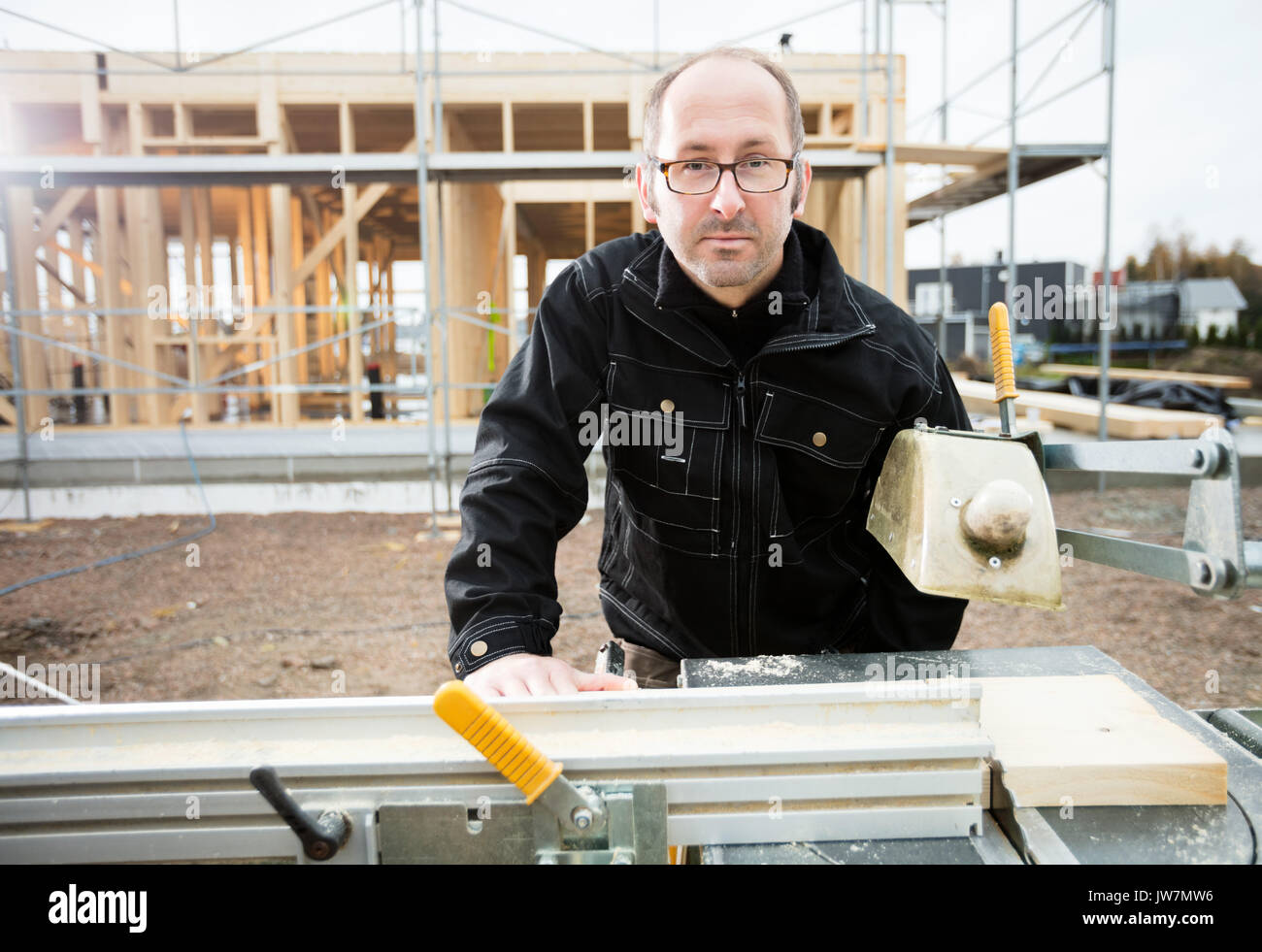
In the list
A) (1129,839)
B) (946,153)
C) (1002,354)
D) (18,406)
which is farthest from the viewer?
(946,153)

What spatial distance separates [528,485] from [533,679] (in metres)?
0.43

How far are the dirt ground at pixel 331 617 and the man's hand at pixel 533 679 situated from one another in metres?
A: 2.47

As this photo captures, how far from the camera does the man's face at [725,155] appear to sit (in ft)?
4.83

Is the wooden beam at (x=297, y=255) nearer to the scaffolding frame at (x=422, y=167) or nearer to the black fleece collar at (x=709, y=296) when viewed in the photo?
the scaffolding frame at (x=422, y=167)

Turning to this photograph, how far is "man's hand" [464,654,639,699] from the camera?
116 cm

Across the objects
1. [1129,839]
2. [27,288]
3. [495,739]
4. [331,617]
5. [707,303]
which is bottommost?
[331,617]

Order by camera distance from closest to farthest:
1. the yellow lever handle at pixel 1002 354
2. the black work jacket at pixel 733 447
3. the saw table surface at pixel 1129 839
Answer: the saw table surface at pixel 1129 839
the yellow lever handle at pixel 1002 354
the black work jacket at pixel 733 447

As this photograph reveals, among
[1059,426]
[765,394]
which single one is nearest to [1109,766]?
[765,394]

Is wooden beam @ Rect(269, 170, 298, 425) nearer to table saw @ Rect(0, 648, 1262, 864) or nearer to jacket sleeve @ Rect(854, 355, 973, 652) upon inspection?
jacket sleeve @ Rect(854, 355, 973, 652)

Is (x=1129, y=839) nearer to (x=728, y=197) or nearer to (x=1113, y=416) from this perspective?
(x=728, y=197)

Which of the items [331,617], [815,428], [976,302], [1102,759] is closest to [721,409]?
[815,428]

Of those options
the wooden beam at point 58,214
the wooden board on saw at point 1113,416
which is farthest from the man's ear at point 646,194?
the wooden beam at point 58,214

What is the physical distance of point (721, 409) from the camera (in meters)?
1.67

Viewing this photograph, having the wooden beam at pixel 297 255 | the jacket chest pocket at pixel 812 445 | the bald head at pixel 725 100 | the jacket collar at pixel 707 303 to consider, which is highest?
the wooden beam at pixel 297 255
